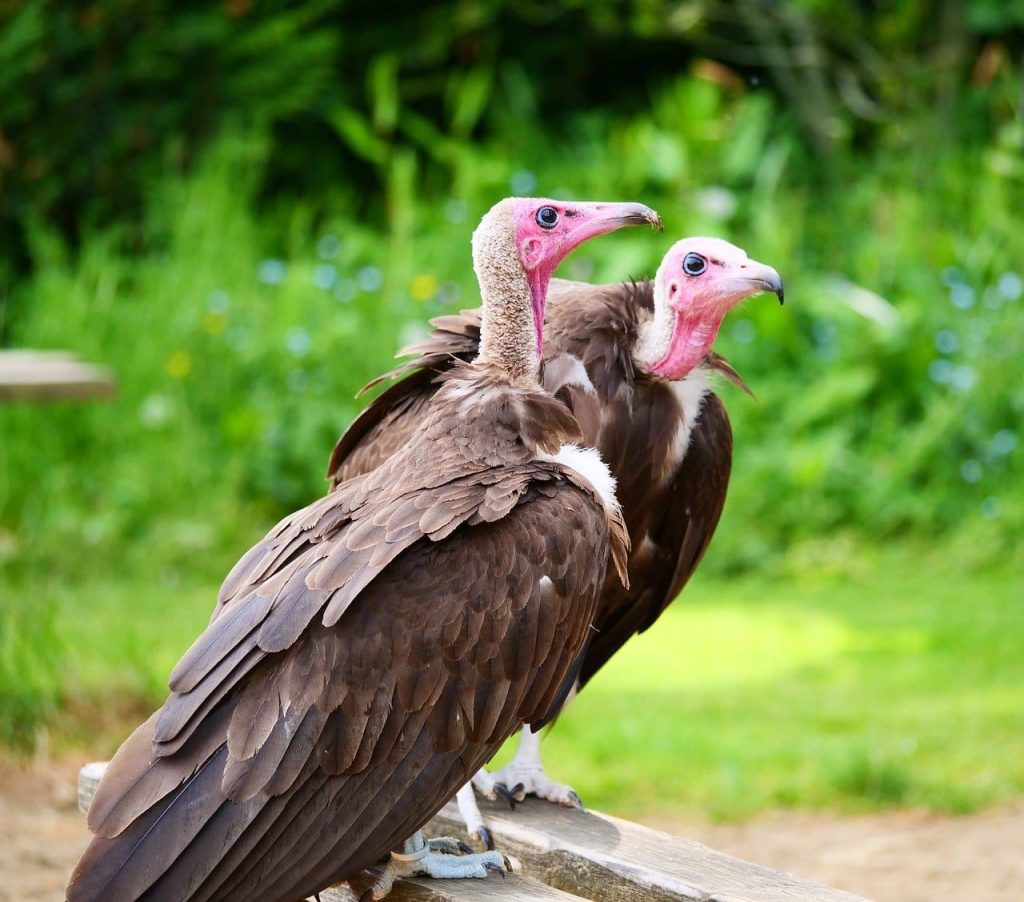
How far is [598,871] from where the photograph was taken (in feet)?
8.82

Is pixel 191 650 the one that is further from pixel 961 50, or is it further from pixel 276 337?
pixel 961 50

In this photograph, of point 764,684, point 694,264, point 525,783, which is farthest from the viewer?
point 764,684

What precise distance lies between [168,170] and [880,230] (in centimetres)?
393

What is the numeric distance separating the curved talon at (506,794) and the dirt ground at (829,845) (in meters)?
1.25

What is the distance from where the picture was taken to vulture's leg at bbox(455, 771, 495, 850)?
2.91 m

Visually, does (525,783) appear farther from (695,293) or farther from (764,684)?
(764,684)

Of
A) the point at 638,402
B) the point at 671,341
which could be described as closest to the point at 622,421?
the point at 638,402

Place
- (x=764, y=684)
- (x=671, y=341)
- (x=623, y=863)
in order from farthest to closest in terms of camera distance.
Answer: (x=764, y=684), (x=671, y=341), (x=623, y=863)

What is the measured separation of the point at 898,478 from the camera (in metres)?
7.03

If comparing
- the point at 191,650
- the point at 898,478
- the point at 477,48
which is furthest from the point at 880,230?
Result: the point at 191,650

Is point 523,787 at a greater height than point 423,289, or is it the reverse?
point 423,289

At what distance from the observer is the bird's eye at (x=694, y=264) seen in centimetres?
301

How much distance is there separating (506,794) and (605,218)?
3.92 feet

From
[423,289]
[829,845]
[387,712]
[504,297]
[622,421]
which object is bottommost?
[829,845]
